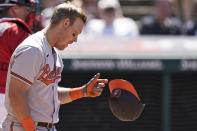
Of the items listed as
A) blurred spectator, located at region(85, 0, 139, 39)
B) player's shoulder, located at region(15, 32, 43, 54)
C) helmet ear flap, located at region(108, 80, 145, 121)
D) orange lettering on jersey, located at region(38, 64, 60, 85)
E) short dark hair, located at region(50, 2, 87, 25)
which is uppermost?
blurred spectator, located at region(85, 0, 139, 39)

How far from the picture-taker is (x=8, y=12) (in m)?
3.71

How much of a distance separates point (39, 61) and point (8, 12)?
0.98 meters

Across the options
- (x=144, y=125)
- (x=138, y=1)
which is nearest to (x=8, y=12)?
(x=144, y=125)

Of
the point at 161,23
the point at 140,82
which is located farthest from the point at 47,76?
the point at 161,23

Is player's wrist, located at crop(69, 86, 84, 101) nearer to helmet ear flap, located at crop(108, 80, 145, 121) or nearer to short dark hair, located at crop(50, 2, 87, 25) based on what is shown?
helmet ear flap, located at crop(108, 80, 145, 121)

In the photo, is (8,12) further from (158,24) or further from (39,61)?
(158,24)

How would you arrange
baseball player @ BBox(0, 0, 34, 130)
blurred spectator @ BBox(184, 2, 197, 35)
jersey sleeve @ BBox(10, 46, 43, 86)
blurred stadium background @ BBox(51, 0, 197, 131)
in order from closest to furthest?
1. jersey sleeve @ BBox(10, 46, 43, 86)
2. baseball player @ BBox(0, 0, 34, 130)
3. blurred stadium background @ BBox(51, 0, 197, 131)
4. blurred spectator @ BBox(184, 2, 197, 35)

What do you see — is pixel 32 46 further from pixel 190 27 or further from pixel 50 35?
pixel 190 27

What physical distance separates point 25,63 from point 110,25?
15.8 ft

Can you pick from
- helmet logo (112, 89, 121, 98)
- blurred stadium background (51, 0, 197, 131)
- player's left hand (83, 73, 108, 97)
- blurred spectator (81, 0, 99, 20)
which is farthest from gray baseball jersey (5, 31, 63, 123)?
blurred spectator (81, 0, 99, 20)

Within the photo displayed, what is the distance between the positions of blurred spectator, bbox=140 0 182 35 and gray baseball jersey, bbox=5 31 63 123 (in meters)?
4.66

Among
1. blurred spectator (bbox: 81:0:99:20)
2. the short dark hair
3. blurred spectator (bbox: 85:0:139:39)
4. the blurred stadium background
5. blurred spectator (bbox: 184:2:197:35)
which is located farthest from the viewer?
blurred spectator (bbox: 81:0:99:20)

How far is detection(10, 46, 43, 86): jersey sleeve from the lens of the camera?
2818mm

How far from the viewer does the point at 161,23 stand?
7.76 m
